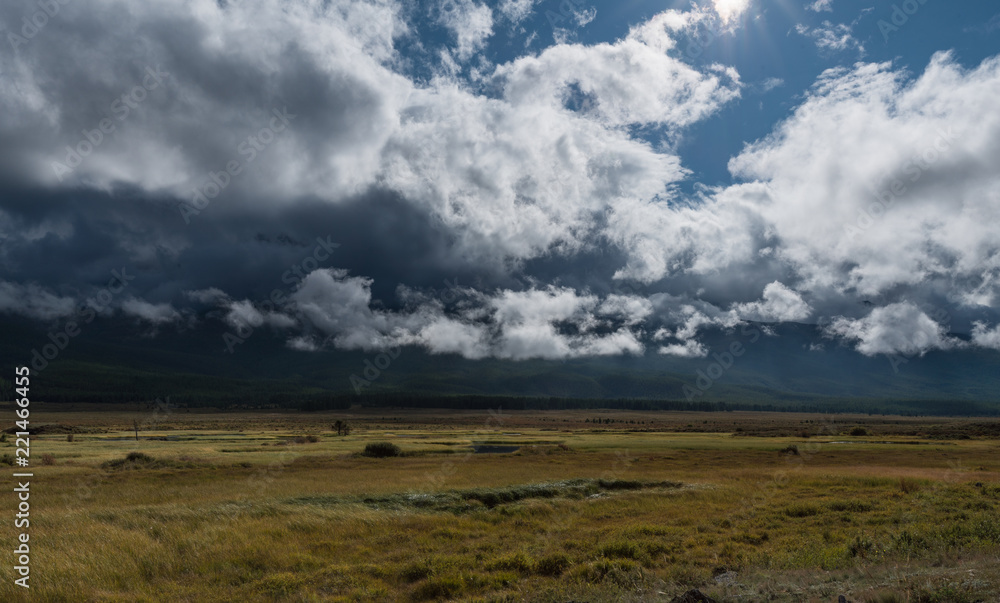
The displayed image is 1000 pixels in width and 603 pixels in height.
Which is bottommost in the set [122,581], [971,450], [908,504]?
[971,450]

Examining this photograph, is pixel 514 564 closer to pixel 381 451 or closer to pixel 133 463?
pixel 133 463

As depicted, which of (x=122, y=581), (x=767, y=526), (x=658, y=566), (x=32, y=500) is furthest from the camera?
(x=32, y=500)

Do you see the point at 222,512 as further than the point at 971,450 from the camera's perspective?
No

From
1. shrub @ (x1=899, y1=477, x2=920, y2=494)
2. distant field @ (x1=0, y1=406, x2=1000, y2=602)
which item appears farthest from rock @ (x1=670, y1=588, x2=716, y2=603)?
shrub @ (x1=899, y1=477, x2=920, y2=494)

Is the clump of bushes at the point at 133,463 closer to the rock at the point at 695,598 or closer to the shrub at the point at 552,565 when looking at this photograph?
the shrub at the point at 552,565

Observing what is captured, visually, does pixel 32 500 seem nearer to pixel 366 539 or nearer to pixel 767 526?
pixel 366 539

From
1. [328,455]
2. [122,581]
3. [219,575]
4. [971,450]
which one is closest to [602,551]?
[219,575]

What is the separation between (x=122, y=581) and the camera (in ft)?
57.4

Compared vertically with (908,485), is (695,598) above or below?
above

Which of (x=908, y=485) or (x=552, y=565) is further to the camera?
(x=908, y=485)

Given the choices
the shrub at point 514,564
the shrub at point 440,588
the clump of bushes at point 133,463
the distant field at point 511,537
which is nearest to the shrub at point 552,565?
the distant field at point 511,537

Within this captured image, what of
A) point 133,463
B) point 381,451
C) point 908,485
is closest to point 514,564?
point 908,485

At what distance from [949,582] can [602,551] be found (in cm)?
1114

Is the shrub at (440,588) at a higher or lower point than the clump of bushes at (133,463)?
higher
